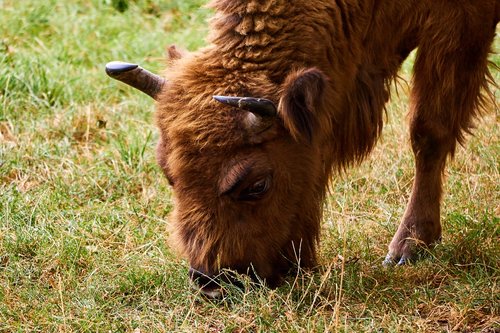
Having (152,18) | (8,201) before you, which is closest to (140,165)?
(8,201)

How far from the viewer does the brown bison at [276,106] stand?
5.18 m

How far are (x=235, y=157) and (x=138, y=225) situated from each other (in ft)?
5.67

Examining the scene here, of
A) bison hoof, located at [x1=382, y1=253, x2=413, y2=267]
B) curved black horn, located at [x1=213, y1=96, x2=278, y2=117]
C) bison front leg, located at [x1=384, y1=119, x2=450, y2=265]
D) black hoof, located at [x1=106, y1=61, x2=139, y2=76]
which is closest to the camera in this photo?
curved black horn, located at [x1=213, y1=96, x2=278, y2=117]

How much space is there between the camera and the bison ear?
5051 mm

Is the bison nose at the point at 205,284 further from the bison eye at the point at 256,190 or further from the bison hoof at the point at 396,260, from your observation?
the bison hoof at the point at 396,260

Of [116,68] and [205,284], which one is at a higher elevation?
[116,68]

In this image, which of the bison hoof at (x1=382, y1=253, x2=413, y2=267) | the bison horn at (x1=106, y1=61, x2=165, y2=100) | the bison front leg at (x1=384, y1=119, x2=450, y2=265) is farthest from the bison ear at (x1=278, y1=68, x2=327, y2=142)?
the bison front leg at (x1=384, y1=119, x2=450, y2=265)

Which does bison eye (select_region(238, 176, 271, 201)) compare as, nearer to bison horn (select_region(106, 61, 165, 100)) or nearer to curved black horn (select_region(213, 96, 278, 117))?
curved black horn (select_region(213, 96, 278, 117))

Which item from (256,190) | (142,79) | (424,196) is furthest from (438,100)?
(142,79)

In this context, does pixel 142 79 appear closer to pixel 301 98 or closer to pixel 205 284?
pixel 301 98

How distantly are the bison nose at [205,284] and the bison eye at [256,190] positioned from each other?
457 millimetres

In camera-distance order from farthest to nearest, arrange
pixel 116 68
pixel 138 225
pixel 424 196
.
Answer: pixel 138 225, pixel 424 196, pixel 116 68

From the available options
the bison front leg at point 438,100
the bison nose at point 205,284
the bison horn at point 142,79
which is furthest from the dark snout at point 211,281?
the bison front leg at point 438,100

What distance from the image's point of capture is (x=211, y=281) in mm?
5246
